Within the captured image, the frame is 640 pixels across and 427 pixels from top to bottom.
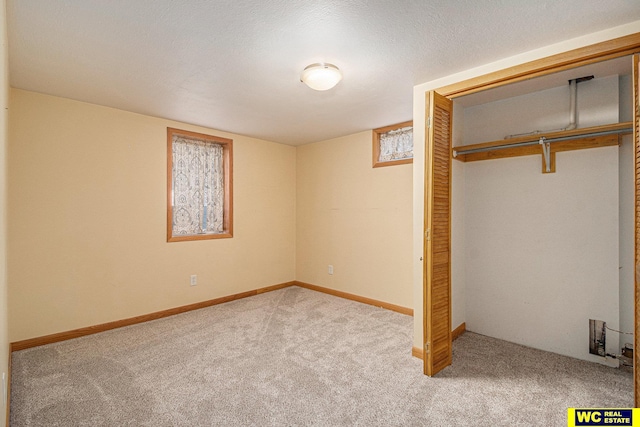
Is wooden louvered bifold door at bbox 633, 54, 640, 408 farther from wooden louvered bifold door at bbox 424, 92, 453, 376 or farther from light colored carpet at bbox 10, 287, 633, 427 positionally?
wooden louvered bifold door at bbox 424, 92, 453, 376

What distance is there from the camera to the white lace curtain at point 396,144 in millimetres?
3895

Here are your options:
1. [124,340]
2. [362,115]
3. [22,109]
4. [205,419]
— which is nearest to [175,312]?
[124,340]

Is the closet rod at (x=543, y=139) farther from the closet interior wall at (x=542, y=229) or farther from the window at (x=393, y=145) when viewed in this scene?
the window at (x=393, y=145)

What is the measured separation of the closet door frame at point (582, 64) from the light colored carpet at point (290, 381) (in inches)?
22.8

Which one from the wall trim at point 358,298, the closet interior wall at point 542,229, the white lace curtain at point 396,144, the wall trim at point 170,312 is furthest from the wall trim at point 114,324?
the closet interior wall at point 542,229

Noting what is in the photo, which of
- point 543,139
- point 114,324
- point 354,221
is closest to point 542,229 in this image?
point 543,139

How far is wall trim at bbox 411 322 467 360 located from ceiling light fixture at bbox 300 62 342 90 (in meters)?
2.34

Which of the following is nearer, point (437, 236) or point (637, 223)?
point (637, 223)

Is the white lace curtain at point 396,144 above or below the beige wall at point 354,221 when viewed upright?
above

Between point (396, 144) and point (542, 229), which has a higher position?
point (396, 144)

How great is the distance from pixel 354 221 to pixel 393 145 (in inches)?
46.5

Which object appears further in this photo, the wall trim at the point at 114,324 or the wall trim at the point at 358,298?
the wall trim at the point at 358,298

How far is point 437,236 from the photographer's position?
2.45 metres

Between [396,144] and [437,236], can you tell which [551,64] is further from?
[396,144]
